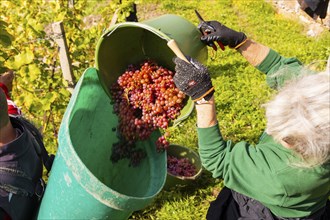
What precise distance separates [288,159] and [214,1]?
7.22 meters

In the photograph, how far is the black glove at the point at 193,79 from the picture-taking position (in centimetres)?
174

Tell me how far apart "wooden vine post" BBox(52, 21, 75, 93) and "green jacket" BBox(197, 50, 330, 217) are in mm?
1594

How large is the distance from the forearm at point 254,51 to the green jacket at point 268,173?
0.62m

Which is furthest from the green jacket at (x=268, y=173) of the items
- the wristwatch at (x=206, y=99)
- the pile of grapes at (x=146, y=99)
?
the pile of grapes at (x=146, y=99)

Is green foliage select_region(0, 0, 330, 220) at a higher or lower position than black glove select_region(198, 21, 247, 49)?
lower

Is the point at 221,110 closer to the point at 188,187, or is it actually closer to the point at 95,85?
the point at 188,187

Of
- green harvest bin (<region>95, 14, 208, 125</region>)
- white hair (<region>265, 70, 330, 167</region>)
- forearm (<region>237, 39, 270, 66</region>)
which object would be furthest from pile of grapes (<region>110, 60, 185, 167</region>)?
white hair (<region>265, 70, 330, 167</region>)

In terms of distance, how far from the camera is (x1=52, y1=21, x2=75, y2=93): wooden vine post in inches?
113

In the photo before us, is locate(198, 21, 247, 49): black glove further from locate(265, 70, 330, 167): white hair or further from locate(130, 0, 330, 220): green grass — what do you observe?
locate(265, 70, 330, 167): white hair

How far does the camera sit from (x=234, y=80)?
16.9 ft

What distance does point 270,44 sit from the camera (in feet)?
19.9

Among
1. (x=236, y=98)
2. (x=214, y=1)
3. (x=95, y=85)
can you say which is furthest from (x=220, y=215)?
(x=214, y=1)

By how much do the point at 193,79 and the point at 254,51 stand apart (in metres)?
0.76

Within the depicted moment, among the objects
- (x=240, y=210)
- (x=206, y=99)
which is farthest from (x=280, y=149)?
(x=240, y=210)
